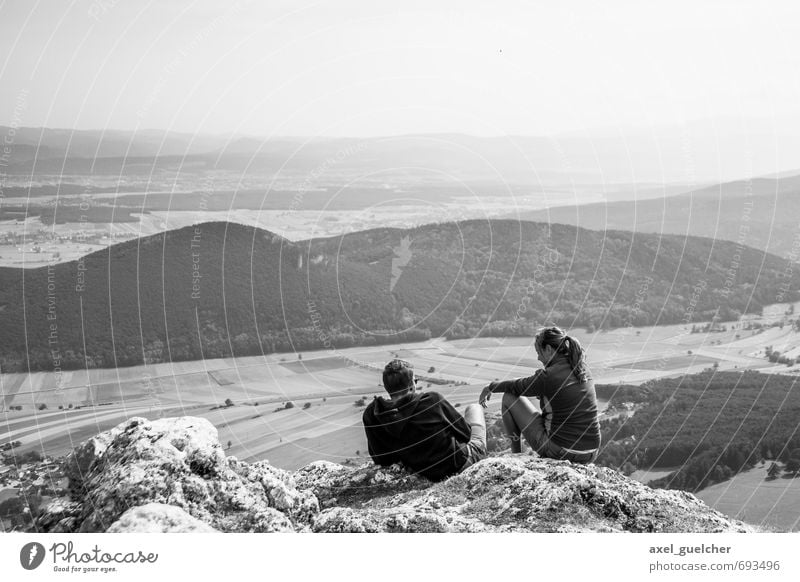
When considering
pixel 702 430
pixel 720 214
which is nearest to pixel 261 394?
pixel 702 430

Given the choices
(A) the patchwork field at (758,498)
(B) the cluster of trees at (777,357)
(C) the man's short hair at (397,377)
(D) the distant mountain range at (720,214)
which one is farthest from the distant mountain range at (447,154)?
(C) the man's short hair at (397,377)

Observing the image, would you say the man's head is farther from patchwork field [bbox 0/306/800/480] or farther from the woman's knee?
patchwork field [bbox 0/306/800/480]

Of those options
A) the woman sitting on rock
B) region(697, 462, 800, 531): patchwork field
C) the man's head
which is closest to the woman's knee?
the woman sitting on rock

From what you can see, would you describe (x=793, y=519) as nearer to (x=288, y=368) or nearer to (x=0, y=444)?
(x=288, y=368)

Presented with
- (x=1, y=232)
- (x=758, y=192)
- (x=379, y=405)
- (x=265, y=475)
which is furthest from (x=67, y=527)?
Result: (x=758, y=192)

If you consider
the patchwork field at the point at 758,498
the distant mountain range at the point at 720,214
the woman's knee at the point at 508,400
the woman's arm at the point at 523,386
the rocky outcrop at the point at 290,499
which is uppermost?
the distant mountain range at the point at 720,214

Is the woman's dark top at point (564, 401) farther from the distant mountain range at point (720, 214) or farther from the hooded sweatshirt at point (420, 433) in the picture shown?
the distant mountain range at point (720, 214)
